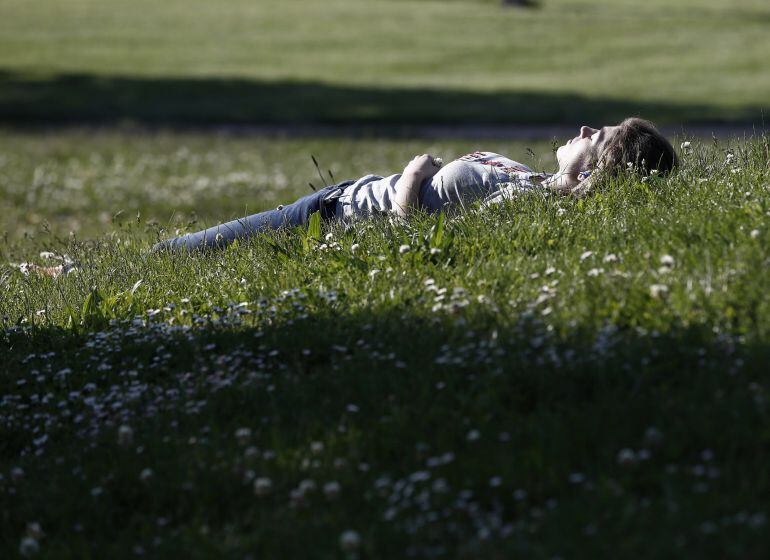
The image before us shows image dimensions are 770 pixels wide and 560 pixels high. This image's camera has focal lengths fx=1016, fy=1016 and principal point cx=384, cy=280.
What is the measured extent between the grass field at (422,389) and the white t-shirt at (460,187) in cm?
43

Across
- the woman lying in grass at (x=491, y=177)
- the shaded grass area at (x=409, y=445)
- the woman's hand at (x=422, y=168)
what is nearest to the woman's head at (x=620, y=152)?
the woman lying in grass at (x=491, y=177)

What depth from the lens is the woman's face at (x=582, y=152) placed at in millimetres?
6262

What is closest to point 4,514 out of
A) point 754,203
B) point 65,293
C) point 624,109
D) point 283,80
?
point 65,293

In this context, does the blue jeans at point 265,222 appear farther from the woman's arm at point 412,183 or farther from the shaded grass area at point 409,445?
the shaded grass area at point 409,445

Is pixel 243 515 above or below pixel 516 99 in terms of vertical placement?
above

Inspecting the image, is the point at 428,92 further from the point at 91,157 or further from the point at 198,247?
the point at 198,247

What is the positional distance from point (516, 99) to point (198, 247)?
1969cm

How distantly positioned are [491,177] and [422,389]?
8.54ft

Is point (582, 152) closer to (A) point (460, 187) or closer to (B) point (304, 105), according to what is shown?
(A) point (460, 187)

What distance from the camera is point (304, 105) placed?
25109 mm

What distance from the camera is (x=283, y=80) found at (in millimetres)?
29750

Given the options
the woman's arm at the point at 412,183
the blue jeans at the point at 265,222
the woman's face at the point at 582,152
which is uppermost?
the woman's face at the point at 582,152

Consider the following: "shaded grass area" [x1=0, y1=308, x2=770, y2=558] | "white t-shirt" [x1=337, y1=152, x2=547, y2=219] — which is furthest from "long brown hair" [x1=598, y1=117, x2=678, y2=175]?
"shaded grass area" [x1=0, y1=308, x2=770, y2=558]

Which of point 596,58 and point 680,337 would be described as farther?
point 596,58
